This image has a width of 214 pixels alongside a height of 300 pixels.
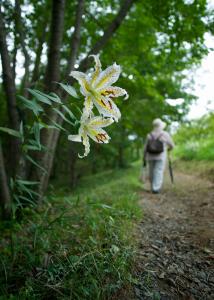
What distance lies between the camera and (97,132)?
1.77 m

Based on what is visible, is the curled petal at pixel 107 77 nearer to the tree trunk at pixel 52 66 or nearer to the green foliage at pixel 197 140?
the tree trunk at pixel 52 66

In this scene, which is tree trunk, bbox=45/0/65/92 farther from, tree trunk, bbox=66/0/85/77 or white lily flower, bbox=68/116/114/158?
white lily flower, bbox=68/116/114/158

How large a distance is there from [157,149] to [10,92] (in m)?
3.37

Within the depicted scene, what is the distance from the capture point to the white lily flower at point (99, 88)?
157 centimetres

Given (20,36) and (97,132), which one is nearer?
(97,132)

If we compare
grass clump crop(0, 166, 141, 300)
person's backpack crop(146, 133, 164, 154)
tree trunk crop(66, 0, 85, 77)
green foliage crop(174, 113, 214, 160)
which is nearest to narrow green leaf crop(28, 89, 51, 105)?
grass clump crop(0, 166, 141, 300)

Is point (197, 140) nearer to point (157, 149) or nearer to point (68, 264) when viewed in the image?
point (157, 149)

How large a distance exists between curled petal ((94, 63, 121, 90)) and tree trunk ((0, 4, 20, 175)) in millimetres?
2579

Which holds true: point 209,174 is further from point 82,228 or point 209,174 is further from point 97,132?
point 97,132

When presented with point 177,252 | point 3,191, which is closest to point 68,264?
point 177,252

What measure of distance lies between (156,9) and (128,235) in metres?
3.68

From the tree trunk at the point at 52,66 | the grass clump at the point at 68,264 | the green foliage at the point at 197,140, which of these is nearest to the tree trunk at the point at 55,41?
the tree trunk at the point at 52,66

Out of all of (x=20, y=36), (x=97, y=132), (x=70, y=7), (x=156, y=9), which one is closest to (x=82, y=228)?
(x=97, y=132)

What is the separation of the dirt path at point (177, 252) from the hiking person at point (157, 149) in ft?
5.43
